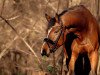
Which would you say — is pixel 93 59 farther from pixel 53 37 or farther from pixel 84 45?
pixel 53 37

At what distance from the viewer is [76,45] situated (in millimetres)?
6910

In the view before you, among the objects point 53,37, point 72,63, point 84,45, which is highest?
point 53,37

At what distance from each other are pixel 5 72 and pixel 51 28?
643 centimetres

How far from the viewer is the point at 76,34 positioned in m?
6.70

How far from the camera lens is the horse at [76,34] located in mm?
6090

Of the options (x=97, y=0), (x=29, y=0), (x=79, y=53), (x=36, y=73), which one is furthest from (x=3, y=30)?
(x=79, y=53)

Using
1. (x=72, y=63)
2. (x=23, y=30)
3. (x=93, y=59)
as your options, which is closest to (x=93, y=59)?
(x=93, y=59)

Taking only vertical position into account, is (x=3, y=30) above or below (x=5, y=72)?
above

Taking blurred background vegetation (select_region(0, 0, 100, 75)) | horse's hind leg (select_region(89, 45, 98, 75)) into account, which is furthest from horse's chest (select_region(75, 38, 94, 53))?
blurred background vegetation (select_region(0, 0, 100, 75))

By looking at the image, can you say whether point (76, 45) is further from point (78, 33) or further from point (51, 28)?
point (51, 28)

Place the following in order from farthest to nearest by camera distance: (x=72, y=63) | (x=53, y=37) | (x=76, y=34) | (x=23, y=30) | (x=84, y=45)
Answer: (x=23, y=30) → (x=72, y=63) → (x=84, y=45) → (x=76, y=34) → (x=53, y=37)

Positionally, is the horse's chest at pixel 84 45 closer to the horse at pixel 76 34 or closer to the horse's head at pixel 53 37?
the horse at pixel 76 34

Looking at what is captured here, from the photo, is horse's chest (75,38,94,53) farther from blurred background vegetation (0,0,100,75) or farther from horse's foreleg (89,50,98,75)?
blurred background vegetation (0,0,100,75)

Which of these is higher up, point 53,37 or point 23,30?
point 23,30
